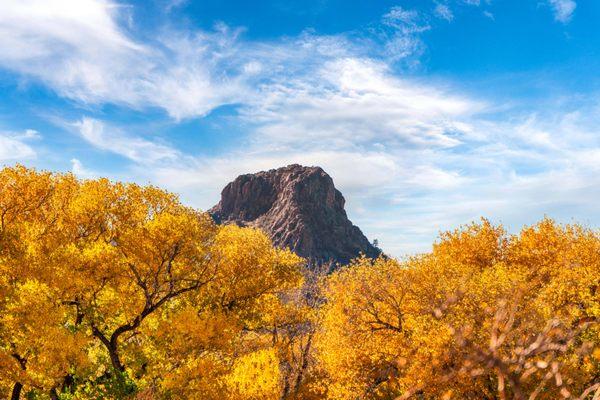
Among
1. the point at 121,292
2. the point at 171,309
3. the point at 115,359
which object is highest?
the point at 121,292

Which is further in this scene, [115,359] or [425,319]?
[425,319]

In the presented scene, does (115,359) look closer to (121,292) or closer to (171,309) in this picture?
(121,292)

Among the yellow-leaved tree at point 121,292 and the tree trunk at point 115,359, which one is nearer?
the yellow-leaved tree at point 121,292

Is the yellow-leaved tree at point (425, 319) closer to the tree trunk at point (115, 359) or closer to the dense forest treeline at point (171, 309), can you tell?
the dense forest treeline at point (171, 309)

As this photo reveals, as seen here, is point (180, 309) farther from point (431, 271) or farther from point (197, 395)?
point (431, 271)

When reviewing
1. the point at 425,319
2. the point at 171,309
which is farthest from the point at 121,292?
the point at 425,319

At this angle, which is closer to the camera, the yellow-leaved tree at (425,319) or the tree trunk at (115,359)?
the yellow-leaved tree at (425,319)

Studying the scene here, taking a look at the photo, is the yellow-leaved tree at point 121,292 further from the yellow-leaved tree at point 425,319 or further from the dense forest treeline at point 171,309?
the yellow-leaved tree at point 425,319

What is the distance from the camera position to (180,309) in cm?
3172

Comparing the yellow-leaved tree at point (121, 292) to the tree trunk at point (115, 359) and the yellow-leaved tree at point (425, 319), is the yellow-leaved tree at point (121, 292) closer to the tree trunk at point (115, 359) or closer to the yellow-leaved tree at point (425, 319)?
the tree trunk at point (115, 359)

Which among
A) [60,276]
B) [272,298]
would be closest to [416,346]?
[272,298]

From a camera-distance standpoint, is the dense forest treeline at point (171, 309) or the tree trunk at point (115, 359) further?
the tree trunk at point (115, 359)

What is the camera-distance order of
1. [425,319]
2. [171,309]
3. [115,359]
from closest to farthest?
[115,359]
[425,319]
[171,309]

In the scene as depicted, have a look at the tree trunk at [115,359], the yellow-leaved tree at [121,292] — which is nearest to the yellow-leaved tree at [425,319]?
the yellow-leaved tree at [121,292]
